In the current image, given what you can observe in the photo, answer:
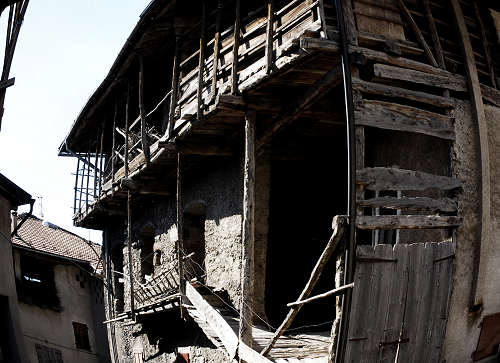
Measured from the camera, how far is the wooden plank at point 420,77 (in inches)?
274

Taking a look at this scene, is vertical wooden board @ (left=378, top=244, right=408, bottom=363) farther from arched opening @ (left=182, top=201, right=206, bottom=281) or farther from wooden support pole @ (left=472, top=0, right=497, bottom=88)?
arched opening @ (left=182, top=201, right=206, bottom=281)

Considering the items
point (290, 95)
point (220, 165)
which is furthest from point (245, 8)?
point (220, 165)

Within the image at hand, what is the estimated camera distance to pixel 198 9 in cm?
1037

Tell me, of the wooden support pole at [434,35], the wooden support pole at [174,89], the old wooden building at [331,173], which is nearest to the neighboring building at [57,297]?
the old wooden building at [331,173]

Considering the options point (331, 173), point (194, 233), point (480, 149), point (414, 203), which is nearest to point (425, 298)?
point (414, 203)

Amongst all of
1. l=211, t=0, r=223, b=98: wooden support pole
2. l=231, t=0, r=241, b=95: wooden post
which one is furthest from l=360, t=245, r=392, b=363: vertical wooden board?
l=211, t=0, r=223, b=98: wooden support pole

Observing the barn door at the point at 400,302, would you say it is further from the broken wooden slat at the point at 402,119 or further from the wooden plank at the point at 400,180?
the broken wooden slat at the point at 402,119

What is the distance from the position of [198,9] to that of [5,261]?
22.8 feet

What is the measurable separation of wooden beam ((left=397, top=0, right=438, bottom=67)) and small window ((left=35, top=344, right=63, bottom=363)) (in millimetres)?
14521

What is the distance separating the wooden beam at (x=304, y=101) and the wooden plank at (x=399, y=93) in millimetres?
363

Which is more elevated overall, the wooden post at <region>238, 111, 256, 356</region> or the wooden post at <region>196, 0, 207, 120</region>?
the wooden post at <region>196, 0, 207, 120</region>

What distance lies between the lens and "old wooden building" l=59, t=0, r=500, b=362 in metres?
6.62

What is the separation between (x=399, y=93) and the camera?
7160 millimetres

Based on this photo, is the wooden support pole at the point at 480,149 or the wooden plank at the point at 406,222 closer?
the wooden plank at the point at 406,222
